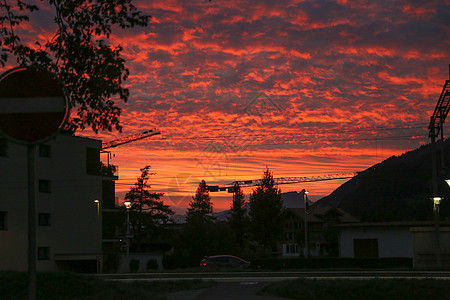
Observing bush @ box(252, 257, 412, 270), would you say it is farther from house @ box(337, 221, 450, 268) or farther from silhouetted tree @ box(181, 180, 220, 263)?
silhouetted tree @ box(181, 180, 220, 263)

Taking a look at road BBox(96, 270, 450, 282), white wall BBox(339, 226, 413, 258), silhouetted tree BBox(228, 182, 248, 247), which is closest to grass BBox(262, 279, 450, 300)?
road BBox(96, 270, 450, 282)

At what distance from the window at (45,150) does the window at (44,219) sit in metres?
5.81

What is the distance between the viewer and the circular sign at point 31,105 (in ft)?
16.1

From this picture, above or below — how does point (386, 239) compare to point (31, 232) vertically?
below

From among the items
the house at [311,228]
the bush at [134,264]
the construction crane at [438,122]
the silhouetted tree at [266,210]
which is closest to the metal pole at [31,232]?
the construction crane at [438,122]

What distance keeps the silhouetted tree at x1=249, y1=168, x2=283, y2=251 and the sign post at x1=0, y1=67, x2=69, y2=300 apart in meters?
65.7

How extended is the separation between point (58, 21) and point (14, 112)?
8135mm

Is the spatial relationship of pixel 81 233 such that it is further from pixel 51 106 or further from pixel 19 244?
pixel 51 106

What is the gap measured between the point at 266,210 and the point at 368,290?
181 ft

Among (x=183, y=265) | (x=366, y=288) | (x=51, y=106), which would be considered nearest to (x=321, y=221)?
(x=183, y=265)

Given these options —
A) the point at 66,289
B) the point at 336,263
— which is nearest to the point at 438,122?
the point at 336,263

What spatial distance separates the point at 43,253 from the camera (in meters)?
52.4

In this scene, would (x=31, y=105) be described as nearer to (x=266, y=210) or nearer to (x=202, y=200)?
(x=266, y=210)

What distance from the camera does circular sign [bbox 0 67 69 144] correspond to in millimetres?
4910
